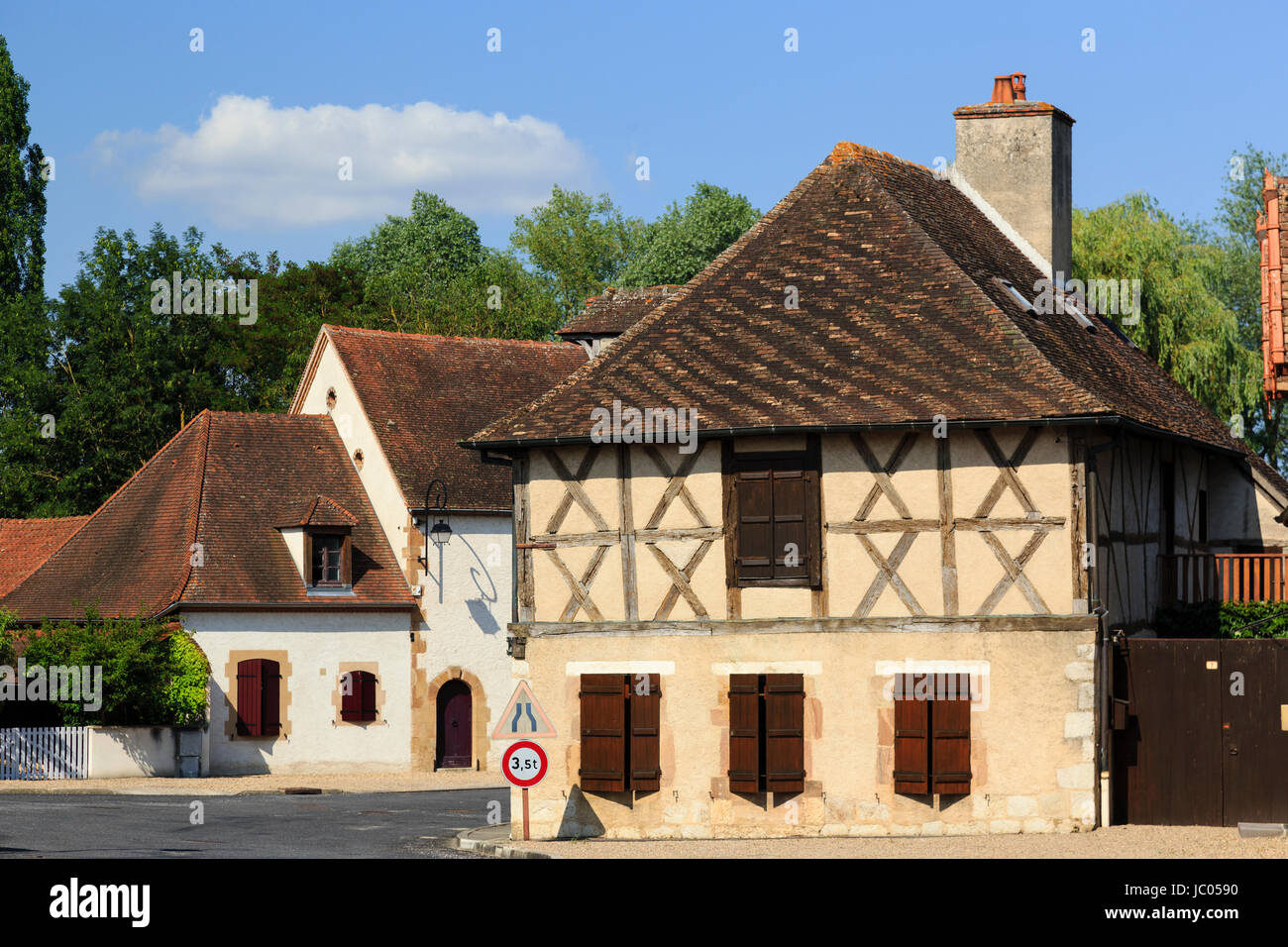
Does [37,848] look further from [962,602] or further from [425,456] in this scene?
[425,456]

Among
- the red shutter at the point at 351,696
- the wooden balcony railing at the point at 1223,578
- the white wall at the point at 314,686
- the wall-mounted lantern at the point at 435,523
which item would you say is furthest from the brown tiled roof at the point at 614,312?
the wooden balcony railing at the point at 1223,578

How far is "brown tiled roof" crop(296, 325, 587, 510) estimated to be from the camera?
3406 centimetres

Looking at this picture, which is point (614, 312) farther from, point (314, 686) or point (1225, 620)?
point (1225, 620)

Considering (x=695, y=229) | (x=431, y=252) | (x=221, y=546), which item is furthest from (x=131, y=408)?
(x=431, y=252)

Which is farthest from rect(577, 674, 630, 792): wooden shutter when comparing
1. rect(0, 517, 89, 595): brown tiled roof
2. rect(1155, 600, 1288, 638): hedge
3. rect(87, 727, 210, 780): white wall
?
rect(0, 517, 89, 595): brown tiled roof

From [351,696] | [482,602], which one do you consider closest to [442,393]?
[482,602]

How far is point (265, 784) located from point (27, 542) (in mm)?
12249

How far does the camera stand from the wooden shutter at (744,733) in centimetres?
1975

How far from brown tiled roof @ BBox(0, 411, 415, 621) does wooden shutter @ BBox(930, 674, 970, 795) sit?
51.5 feet

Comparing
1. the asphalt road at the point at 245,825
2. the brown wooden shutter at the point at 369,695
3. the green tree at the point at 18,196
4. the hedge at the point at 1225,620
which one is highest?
the green tree at the point at 18,196

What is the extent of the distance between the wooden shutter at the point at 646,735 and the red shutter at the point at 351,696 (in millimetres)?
13432

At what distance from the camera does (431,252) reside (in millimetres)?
71625

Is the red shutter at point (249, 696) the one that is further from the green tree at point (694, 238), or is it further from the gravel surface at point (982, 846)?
the green tree at point (694, 238)
